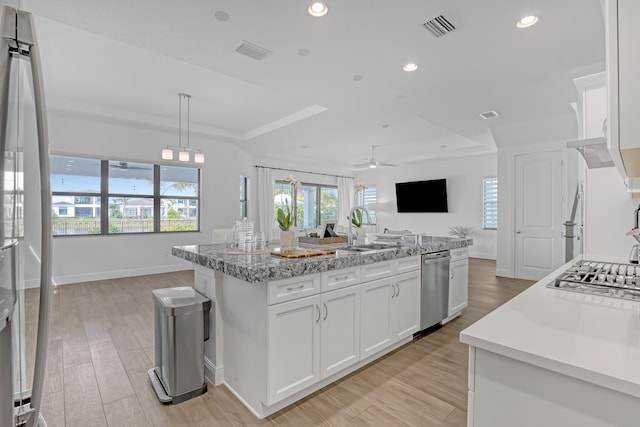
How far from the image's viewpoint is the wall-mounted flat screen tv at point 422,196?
339 inches

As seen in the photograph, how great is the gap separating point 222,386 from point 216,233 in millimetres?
1608

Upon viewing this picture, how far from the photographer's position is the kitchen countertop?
2.57ft

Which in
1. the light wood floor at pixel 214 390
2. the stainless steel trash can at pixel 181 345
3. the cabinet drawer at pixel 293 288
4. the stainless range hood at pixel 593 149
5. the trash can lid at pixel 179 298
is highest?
the stainless range hood at pixel 593 149

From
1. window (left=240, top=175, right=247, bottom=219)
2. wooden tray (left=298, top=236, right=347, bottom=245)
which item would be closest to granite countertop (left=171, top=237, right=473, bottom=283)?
wooden tray (left=298, top=236, right=347, bottom=245)

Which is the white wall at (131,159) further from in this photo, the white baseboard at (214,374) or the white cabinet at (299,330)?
the white cabinet at (299,330)

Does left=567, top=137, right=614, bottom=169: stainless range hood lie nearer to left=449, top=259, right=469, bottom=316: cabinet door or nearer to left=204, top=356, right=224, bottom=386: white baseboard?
left=449, top=259, right=469, bottom=316: cabinet door

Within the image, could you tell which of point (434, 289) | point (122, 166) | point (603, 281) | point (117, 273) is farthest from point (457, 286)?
point (122, 166)

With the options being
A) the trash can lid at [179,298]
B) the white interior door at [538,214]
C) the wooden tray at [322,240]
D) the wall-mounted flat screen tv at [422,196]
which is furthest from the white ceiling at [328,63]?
the wall-mounted flat screen tv at [422,196]

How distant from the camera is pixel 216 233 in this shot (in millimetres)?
3336

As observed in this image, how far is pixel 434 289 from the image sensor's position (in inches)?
120

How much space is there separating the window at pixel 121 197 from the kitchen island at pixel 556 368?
5888mm

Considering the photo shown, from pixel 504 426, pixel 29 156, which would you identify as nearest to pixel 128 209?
pixel 29 156

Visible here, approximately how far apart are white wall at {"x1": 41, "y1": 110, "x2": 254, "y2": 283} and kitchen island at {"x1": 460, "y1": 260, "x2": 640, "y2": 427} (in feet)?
19.1

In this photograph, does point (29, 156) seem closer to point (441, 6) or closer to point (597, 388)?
point (597, 388)
